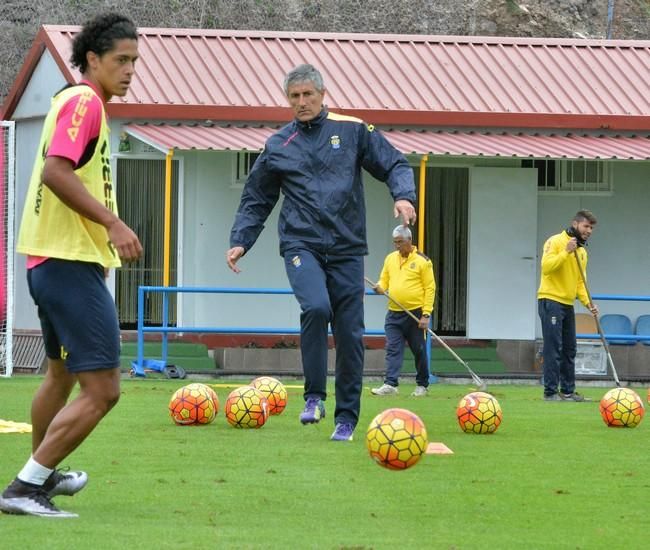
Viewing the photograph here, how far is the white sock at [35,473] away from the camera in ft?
22.1

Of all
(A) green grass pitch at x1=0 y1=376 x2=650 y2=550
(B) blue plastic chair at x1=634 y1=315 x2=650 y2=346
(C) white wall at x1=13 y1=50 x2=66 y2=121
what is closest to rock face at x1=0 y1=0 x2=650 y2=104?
(C) white wall at x1=13 y1=50 x2=66 y2=121

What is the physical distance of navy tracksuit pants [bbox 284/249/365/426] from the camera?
32.8 ft

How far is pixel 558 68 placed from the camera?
2300cm

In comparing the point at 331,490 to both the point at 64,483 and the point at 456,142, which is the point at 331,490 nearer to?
the point at 64,483

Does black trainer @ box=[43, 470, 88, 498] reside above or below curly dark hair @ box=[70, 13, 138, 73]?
below

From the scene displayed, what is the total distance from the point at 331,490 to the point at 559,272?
29.2ft

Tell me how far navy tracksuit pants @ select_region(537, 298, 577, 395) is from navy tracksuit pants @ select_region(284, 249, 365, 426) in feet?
21.2

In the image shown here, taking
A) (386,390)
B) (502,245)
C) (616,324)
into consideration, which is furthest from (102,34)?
(616,324)

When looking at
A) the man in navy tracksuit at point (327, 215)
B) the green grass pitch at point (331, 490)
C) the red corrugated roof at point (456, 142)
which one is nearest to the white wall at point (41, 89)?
the red corrugated roof at point (456, 142)

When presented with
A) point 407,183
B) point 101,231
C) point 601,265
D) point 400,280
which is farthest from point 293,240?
point 601,265

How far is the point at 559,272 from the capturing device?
16.4 m

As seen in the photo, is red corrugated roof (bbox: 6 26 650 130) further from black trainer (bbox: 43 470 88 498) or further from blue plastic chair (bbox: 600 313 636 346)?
black trainer (bbox: 43 470 88 498)

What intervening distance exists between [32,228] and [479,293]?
16046 mm

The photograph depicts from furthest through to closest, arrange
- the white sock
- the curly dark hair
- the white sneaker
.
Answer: the white sneaker
the curly dark hair
the white sock
